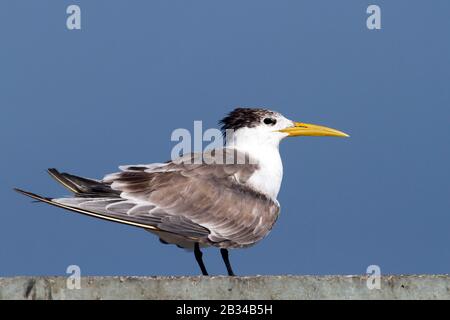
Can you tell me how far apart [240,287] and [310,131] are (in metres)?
5.15

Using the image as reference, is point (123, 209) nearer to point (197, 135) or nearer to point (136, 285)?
point (197, 135)

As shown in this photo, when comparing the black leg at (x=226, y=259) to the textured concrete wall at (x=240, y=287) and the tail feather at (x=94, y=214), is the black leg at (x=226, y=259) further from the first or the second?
the textured concrete wall at (x=240, y=287)

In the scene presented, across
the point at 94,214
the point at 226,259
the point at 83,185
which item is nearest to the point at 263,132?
the point at 226,259

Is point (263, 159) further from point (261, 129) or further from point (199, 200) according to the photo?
point (199, 200)

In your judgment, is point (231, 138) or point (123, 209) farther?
point (231, 138)

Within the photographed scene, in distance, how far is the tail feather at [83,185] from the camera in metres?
8.41

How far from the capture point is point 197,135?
9773mm

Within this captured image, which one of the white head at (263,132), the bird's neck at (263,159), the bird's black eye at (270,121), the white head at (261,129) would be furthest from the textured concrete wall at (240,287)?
the bird's black eye at (270,121)

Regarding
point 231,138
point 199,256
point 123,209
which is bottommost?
point 199,256

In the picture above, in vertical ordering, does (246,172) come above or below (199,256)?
above

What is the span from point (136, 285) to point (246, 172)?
4204 millimetres
